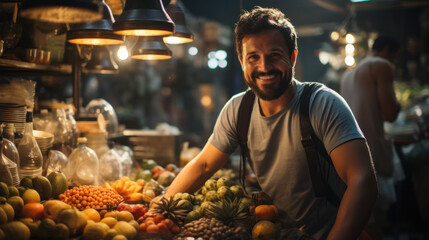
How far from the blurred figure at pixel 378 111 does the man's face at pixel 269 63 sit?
2.49 metres

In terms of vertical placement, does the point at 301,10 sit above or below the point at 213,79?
above

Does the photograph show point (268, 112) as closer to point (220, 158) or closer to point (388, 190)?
point (220, 158)

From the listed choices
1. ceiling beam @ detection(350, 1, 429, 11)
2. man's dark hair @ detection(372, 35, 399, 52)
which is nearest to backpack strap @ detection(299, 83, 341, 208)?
man's dark hair @ detection(372, 35, 399, 52)

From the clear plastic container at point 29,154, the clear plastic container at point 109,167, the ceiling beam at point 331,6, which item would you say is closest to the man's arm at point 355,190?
the clear plastic container at point 29,154

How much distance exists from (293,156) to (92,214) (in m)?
1.19

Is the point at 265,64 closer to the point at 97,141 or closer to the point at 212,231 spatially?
the point at 212,231

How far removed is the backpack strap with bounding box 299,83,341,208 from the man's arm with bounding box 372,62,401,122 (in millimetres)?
2549

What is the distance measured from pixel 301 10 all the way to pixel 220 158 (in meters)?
6.74

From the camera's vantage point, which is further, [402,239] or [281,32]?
[402,239]

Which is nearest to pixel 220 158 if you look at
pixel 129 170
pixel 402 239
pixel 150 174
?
pixel 150 174

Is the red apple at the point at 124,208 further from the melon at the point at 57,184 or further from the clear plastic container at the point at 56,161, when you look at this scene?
the clear plastic container at the point at 56,161

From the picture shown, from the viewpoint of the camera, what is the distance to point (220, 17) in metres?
10.5

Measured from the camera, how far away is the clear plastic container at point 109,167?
3504 mm

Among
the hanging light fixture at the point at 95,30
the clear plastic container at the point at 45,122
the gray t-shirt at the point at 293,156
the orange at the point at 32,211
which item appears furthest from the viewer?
the clear plastic container at the point at 45,122
